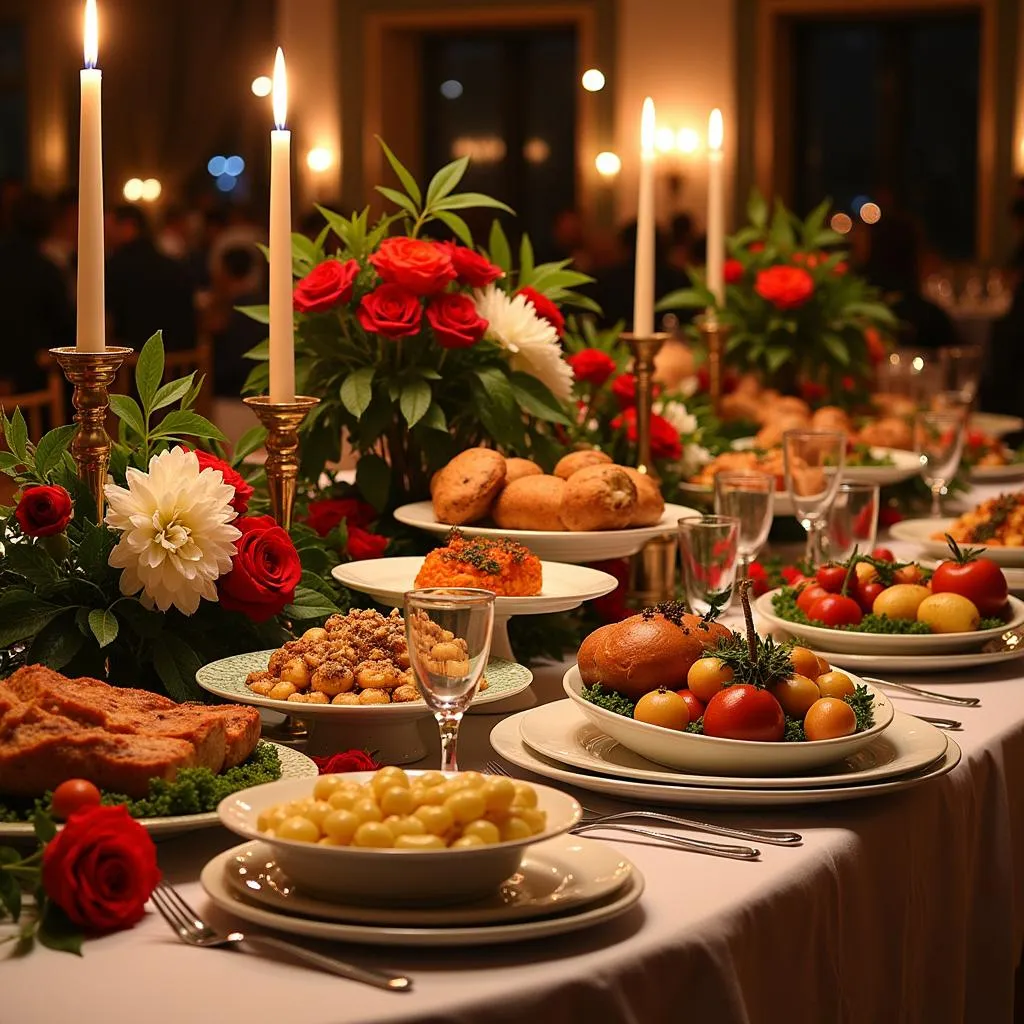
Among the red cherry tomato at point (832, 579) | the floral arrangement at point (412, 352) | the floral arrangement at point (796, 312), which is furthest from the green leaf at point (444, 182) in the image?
the floral arrangement at point (796, 312)

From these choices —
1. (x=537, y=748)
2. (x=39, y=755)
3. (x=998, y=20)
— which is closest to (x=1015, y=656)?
A: (x=537, y=748)

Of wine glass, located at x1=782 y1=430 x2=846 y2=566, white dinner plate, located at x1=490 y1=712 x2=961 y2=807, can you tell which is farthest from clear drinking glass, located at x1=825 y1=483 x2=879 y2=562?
white dinner plate, located at x1=490 y1=712 x2=961 y2=807

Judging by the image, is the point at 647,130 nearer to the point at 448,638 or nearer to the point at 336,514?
the point at 336,514

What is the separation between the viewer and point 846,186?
1330cm

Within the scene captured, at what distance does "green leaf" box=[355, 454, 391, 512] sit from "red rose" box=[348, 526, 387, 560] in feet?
0.50

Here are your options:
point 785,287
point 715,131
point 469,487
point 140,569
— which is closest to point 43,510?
point 140,569

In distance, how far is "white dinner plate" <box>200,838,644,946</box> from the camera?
3.47 ft

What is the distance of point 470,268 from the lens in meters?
2.19

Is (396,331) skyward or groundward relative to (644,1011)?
skyward

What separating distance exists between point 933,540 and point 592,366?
577 millimetres

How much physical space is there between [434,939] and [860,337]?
2822mm

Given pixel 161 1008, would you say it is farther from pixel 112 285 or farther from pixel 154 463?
pixel 112 285

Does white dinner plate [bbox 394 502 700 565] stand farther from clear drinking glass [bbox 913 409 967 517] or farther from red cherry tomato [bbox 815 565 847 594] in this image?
clear drinking glass [bbox 913 409 967 517]

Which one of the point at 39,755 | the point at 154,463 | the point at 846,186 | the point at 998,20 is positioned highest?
the point at 998,20
